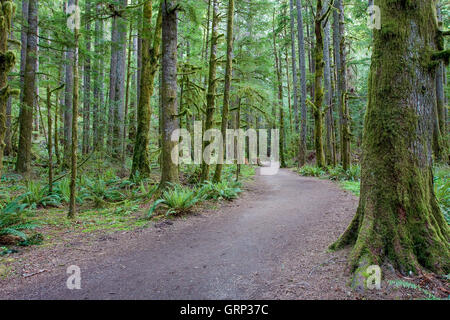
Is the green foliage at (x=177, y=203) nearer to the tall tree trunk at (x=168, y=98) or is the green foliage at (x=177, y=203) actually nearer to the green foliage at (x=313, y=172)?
the tall tree trunk at (x=168, y=98)

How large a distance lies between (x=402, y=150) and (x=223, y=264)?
302 cm

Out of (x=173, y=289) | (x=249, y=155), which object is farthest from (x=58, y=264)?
(x=249, y=155)

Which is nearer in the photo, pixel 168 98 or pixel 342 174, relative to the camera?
pixel 168 98

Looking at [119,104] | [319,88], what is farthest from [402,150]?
[319,88]

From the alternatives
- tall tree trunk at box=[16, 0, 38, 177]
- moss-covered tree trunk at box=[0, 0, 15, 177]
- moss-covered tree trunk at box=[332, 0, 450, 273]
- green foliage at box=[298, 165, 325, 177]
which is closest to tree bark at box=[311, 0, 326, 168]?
green foliage at box=[298, 165, 325, 177]

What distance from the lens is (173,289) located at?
10.8 feet

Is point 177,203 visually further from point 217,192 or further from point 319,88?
point 319,88

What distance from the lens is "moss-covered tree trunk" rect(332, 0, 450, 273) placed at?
11.0 ft

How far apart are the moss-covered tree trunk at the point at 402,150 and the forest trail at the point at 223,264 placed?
73 cm

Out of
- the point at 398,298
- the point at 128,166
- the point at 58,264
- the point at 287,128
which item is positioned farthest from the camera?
the point at 287,128

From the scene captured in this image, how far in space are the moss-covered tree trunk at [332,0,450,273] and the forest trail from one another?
0.73 m

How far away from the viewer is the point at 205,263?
13.4ft
